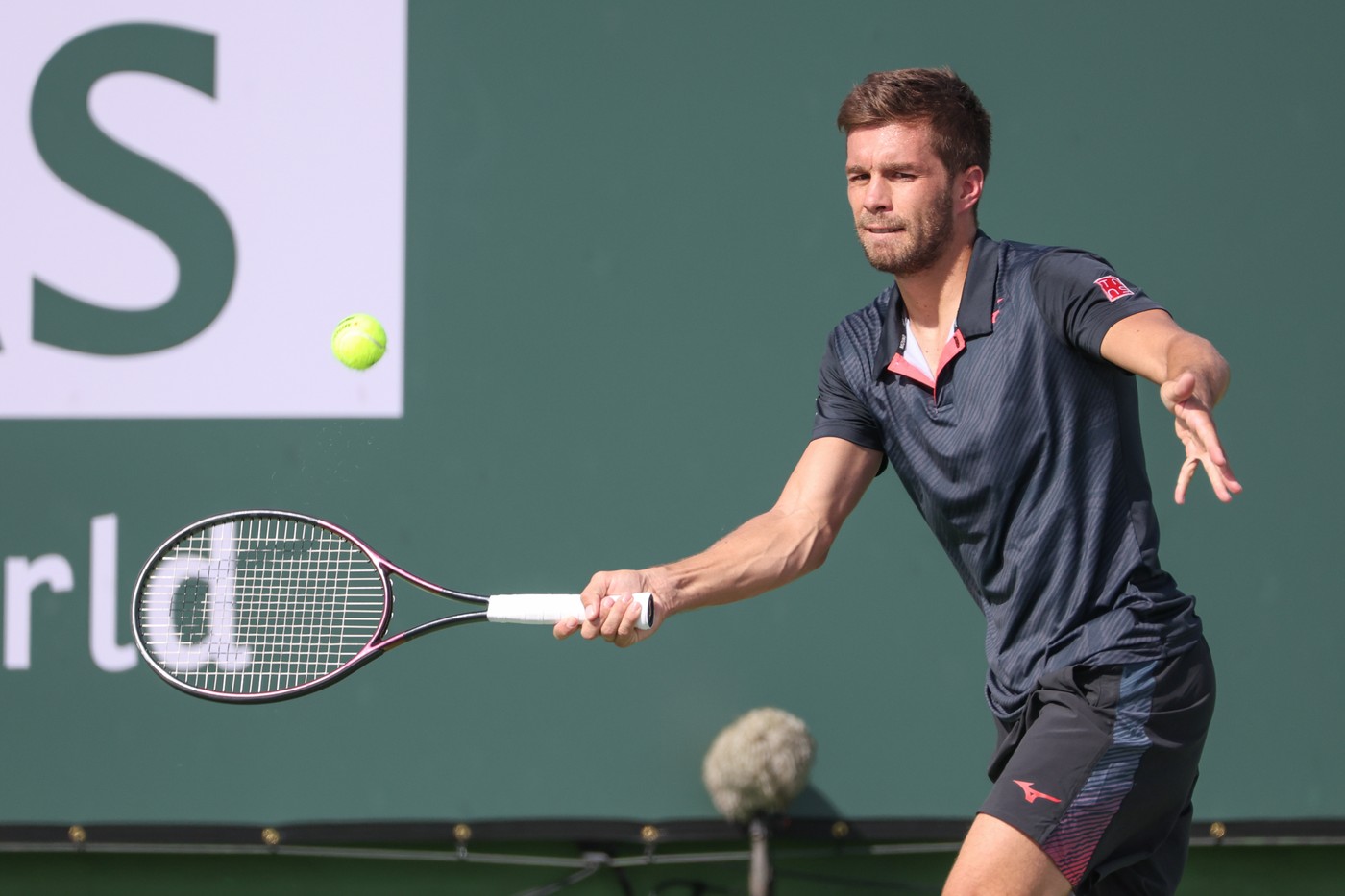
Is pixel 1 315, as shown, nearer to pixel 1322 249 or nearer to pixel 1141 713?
pixel 1141 713

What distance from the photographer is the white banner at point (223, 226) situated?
385cm

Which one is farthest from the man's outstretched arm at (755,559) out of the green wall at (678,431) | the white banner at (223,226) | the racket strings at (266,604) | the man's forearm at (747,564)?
the white banner at (223,226)

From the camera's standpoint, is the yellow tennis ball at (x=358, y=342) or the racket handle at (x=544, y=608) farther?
the yellow tennis ball at (x=358, y=342)

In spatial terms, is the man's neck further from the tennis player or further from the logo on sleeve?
the logo on sleeve

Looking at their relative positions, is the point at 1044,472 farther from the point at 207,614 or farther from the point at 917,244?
the point at 207,614

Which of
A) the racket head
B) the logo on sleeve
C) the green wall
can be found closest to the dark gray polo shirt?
the logo on sleeve

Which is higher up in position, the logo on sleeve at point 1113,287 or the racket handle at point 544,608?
the logo on sleeve at point 1113,287

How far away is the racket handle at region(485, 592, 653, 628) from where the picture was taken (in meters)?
2.40

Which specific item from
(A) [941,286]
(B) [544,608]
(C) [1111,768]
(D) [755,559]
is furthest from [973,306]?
(B) [544,608]

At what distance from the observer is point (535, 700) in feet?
12.6

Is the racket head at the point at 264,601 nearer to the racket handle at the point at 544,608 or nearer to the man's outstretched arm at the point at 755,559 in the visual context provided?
the racket handle at the point at 544,608

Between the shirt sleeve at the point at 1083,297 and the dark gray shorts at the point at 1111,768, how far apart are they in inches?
22.0

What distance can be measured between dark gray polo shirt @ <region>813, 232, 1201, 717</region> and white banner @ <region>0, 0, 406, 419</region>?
5.95ft

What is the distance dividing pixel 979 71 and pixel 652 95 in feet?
2.88
